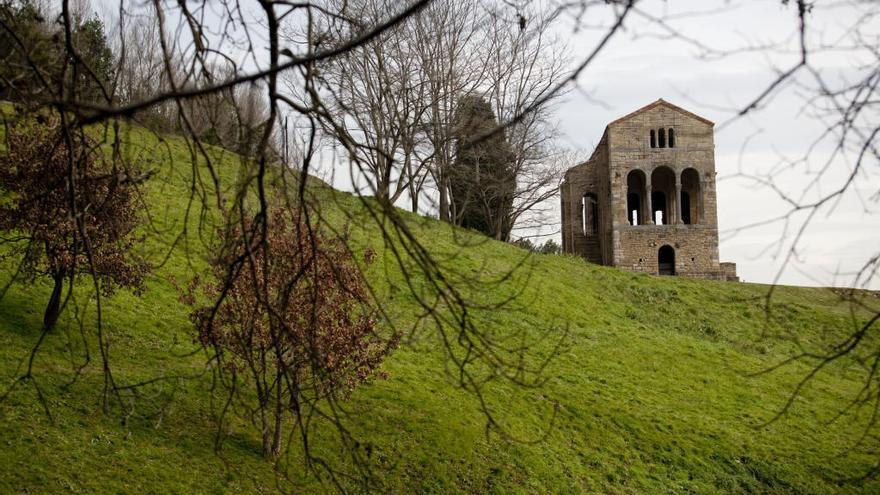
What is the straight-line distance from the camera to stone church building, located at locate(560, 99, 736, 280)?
3747 centimetres

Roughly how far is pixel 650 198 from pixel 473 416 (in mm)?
26323

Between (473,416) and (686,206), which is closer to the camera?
(473,416)

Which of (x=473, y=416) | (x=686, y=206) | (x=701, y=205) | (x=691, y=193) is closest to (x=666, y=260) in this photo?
(x=701, y=205)

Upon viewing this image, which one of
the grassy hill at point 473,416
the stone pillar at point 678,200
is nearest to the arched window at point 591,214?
the stone pillar at point 678,200

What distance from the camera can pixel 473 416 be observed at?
1468cm

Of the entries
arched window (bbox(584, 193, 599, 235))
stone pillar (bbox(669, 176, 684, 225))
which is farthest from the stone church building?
arched window (bbox(584, 193, 599, 235))

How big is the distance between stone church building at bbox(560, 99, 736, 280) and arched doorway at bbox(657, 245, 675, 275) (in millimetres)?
49

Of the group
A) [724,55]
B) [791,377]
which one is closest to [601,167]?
[791,377]

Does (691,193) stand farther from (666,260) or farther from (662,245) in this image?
(662,245)

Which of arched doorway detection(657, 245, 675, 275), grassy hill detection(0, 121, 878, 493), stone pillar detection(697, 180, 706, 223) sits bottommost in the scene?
grassy hill detection(0, 121, 878, 493)

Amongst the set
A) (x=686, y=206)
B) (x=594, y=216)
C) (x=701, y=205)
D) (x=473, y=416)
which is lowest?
(x=473, y=416)

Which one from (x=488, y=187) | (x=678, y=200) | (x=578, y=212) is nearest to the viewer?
(x=488, y=187)

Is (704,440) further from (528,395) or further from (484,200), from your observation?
(484,200)

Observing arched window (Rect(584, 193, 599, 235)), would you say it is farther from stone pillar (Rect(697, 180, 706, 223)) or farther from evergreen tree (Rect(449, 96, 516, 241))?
evergreen tree (Rect(449, 96, 516, 241))
